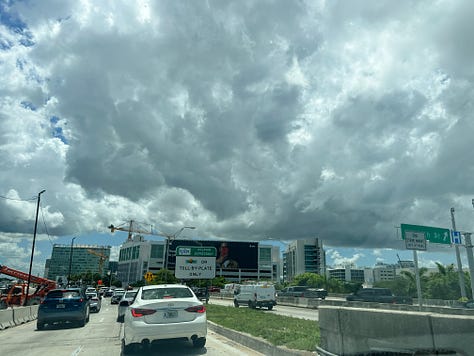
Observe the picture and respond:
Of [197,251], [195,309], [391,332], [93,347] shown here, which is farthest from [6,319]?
[391,332]

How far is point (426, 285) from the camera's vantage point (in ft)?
194

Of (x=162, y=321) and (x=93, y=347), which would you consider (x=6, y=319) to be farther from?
(x=162, y=321)

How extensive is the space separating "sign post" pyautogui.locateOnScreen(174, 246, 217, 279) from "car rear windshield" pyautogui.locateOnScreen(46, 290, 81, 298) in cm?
1694

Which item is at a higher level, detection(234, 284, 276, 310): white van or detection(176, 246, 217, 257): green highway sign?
detection(176, 246, 217, 257): green highway sign

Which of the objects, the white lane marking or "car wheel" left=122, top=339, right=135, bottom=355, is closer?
"car wheel" left=122, top=339, right=135, bottom=355

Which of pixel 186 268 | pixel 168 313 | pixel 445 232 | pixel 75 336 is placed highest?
pixel 445 232

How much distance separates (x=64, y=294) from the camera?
17.9 metres

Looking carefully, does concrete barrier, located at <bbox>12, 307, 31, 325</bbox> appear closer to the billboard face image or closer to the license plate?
the license plate

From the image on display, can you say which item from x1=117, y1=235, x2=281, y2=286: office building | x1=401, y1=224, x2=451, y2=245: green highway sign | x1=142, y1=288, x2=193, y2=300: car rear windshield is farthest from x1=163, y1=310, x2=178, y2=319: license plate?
x1=117, y1=235, x2=281, y2=286: office building

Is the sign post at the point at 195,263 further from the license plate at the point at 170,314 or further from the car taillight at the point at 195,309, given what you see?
the license plate at the point at 170,314

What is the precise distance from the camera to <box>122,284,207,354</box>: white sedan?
29.3 ft

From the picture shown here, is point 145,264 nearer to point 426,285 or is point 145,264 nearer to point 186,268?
point 426,285

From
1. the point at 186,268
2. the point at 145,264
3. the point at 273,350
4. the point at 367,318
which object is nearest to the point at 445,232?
the point at 186,268

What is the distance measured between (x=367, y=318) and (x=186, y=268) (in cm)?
3043
